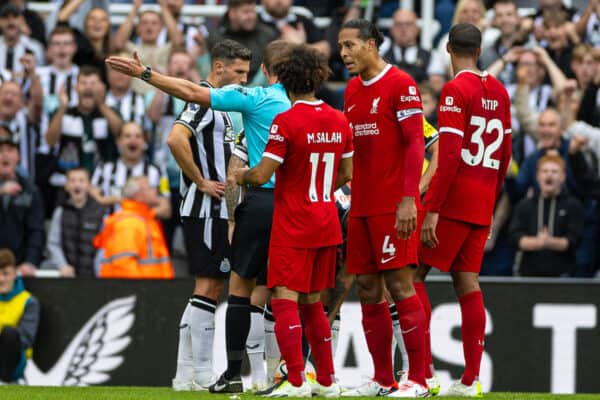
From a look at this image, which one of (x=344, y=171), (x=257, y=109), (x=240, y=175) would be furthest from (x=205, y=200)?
(x=344, y=171)

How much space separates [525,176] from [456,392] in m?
5.84

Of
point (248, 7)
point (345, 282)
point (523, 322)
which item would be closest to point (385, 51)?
point (248, 7)

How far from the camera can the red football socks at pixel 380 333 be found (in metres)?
9.34

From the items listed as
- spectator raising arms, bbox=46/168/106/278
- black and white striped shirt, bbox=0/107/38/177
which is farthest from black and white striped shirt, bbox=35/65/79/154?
spectator raising arms, bbox=46/168/106/278

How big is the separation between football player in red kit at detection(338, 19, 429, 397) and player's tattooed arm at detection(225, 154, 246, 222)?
0.94m

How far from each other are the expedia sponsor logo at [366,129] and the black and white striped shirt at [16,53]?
8232mm

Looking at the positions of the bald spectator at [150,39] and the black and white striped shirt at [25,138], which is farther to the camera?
the bald spectator at [150,39]

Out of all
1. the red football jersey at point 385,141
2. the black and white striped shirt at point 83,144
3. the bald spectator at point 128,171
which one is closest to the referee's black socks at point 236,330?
the red football jersey at point 385,141

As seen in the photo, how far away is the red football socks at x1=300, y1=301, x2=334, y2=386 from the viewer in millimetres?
8906

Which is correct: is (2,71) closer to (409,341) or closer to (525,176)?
(525,176)

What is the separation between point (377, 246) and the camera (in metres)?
9.20

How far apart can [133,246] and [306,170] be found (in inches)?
221

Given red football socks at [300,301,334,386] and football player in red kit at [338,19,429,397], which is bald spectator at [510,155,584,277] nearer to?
football player in red kit at [338,19,429,397]

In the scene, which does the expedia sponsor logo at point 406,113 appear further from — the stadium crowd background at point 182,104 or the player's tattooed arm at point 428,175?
the stadium crowd background at point 182,104
